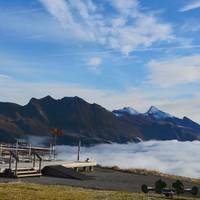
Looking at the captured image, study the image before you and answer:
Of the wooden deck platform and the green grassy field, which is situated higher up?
the wooden deck platform

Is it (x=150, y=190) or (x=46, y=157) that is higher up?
(x=46, y=157)

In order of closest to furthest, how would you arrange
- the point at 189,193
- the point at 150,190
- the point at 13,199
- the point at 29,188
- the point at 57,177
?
the point at 13,199
the point at 29,188
the point at 150,190
the point at 189,193
the point at 57,177

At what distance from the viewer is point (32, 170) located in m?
44.3

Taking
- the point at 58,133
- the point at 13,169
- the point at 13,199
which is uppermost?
the point at 58,133

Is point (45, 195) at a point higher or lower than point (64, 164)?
lower

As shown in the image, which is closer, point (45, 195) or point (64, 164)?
point (45, 195)

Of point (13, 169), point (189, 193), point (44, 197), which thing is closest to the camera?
point (44, 197)

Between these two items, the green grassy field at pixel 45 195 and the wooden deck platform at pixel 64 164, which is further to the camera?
the wooden deck platform at pixel 64 164

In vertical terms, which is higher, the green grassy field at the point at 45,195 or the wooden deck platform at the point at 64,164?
the wooden deck platform at the point at 64,164

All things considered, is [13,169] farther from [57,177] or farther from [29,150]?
[29,150]

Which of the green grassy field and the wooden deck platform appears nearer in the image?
the green grassy field

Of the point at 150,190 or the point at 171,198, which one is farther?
the point at 150,190

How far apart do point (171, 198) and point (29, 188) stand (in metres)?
8.30

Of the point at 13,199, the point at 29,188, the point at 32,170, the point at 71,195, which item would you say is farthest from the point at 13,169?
the point at 13,199
